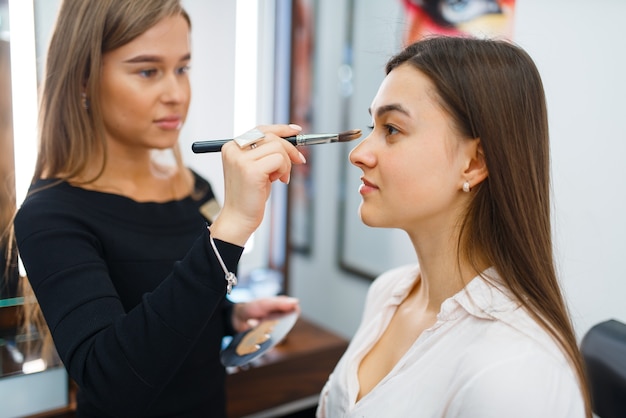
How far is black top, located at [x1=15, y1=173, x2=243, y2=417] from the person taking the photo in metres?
0.74

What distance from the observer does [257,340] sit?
1029 millimetres

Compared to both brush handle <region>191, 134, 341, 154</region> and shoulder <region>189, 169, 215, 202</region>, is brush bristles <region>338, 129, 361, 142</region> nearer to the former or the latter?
brush handle <region>191, 134, 341, 154</region>

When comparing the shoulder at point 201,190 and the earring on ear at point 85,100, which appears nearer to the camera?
the earring on ear at point 85,100

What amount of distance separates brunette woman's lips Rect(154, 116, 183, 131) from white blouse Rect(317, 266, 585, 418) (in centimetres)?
54

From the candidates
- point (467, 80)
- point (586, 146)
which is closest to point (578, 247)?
point (586, 146)

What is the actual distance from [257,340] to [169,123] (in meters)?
0.42

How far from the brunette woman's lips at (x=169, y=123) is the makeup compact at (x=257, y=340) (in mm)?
408

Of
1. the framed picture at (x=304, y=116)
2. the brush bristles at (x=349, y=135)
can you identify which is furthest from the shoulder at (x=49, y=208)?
the framed picture at (x=304, y=116)

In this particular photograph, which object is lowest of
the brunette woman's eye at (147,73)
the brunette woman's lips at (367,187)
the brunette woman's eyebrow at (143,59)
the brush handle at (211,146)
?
the brunette woman's lips at (367,187)

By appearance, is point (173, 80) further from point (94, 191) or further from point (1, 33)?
point (1, 33)

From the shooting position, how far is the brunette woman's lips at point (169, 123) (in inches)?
40.2

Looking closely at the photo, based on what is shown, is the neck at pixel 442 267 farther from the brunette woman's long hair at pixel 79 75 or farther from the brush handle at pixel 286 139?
the brunette woman's long hair at pixel 79 75

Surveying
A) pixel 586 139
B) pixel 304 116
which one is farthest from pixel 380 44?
pixel 586 139

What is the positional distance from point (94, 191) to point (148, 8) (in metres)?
0.32
